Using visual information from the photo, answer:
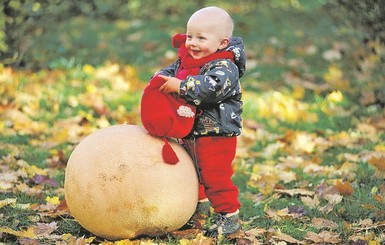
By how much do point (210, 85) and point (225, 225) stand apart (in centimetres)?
89

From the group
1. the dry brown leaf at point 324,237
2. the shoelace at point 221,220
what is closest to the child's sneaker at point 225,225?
the shoelace at point 221,220

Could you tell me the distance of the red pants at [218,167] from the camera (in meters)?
3.99

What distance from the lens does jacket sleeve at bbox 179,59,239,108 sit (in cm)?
373

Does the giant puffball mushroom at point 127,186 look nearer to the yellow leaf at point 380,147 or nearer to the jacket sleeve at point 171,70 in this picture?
the jacket sleeve at point 171,70

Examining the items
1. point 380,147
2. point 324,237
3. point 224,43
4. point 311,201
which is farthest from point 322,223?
point 380,147

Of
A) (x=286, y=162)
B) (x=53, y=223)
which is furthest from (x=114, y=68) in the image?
(x=53, y=223)

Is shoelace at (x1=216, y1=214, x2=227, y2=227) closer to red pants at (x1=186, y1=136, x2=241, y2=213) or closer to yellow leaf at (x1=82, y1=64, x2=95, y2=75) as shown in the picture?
red pants at (x1=186, y1=136, x2=241, y2=213)

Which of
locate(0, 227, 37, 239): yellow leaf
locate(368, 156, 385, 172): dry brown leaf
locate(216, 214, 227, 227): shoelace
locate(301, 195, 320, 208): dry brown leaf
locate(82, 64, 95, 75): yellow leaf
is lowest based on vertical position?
locate(82, 64, 95, 75): yellow leaf

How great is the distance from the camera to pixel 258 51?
9.45 m

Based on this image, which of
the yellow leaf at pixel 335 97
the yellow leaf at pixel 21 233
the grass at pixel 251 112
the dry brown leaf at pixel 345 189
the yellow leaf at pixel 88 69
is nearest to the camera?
the yellow leaf at pixel 21 233

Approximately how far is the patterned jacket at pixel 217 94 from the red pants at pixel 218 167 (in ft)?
0.19

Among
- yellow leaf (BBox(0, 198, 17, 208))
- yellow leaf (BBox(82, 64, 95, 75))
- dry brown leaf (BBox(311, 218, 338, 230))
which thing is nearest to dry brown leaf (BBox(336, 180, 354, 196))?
dry brown leaf (BBox(311, 218, 338, 230))

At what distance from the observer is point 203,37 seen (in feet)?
12.7

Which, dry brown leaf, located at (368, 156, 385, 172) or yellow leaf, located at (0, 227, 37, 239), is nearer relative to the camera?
yellow leaf, located at (0, 227, 37, 239)
